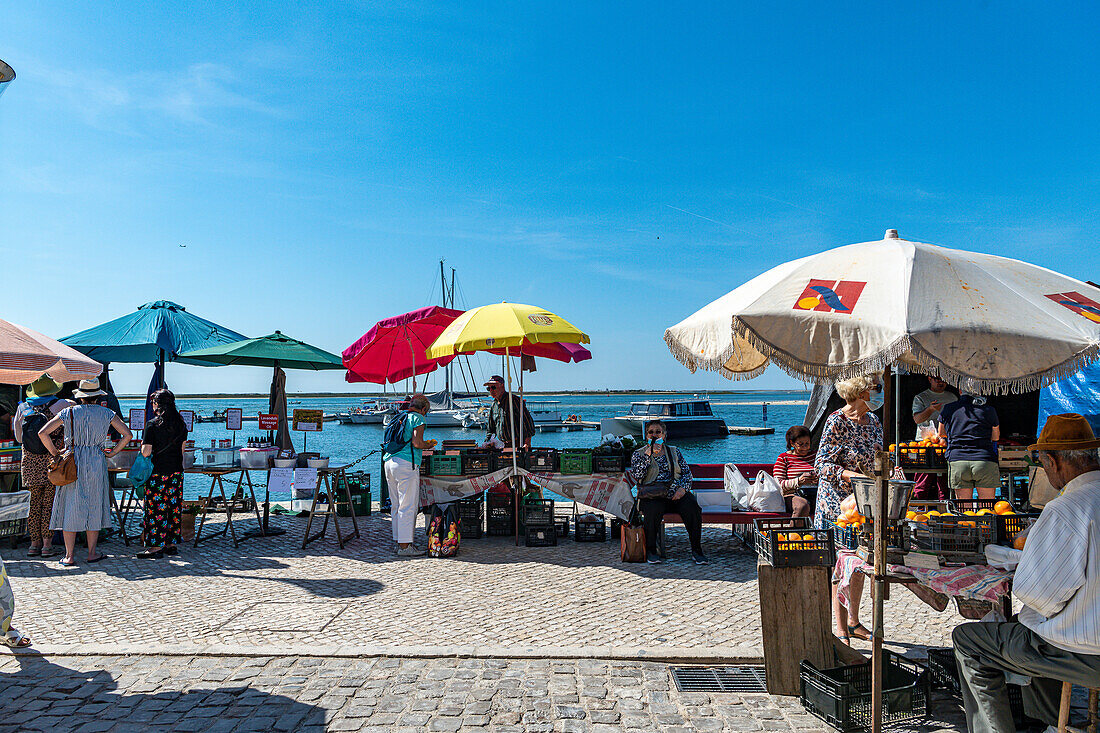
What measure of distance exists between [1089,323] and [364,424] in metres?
88.3

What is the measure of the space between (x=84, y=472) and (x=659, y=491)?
653 cm

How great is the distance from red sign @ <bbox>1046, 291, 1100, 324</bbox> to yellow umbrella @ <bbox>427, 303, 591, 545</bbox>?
5.20 m

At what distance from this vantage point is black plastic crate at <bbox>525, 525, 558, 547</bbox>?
8.77 meters

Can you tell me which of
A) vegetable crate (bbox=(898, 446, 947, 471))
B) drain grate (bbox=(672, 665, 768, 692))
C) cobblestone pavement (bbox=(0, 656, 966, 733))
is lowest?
drain grate (bbox=(672, 665, 768, 692))

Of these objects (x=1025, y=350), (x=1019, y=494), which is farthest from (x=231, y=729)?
(x=1019, y=494)

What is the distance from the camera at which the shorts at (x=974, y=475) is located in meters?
7.28

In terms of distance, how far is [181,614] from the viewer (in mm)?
5832

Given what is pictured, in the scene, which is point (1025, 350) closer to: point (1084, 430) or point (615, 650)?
point (1084, 430)

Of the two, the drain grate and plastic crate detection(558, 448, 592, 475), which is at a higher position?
plastic crate detection(558, 448, 592, 475)

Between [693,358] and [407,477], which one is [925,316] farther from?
[407,477]

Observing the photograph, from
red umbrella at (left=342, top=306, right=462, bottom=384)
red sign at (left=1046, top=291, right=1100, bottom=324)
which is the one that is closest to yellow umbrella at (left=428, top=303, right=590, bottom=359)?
red umbrella at (left=342, top=306, right=462, bottom=384)

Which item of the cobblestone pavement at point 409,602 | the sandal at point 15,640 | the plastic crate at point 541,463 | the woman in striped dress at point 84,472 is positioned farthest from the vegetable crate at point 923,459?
the woman in striped dress at point 84,472

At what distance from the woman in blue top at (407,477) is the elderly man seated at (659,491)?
2538 mm

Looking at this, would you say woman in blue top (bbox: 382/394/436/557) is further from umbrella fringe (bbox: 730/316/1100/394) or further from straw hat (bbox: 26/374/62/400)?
umbrella fringe (bbox: 730/316/1100/394)
